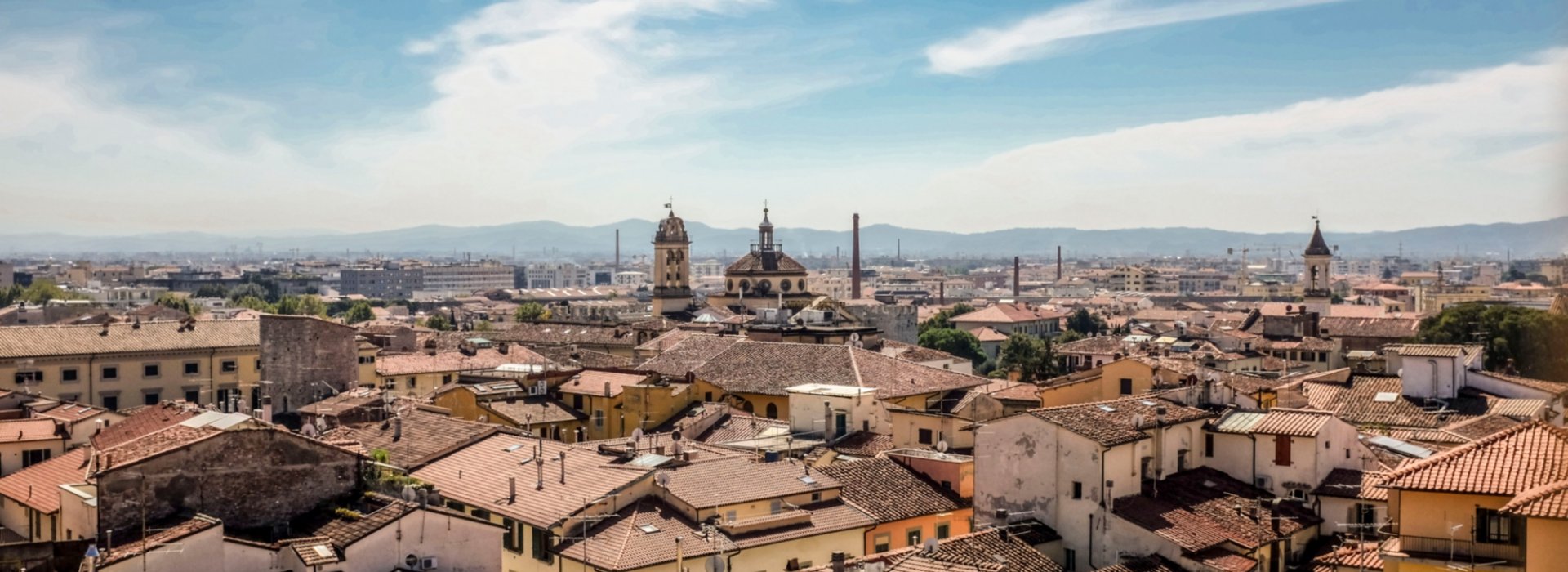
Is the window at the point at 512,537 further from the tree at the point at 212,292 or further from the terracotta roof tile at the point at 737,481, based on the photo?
the tree at the point at 212,292

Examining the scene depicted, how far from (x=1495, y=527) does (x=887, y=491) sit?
1102cm

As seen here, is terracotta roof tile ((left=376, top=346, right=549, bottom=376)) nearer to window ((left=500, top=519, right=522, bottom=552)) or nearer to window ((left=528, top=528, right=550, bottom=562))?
window ((left=500, top=519, right=522, bottom=552))

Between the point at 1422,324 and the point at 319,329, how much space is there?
153 ft

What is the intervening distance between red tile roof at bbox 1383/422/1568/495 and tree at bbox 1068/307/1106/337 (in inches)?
3231

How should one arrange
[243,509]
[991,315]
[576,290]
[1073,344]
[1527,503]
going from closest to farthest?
[1527,503], [243,509], [1073,344], [991,315], [576,290]

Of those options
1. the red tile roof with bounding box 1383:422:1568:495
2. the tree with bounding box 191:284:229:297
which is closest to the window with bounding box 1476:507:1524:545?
the red tile roof with bounding box 1383:422:1568:495

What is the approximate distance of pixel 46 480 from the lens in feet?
72.7

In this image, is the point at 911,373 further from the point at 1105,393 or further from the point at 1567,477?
the point at 1567,477

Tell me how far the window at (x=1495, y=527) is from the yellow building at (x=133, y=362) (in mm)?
32307

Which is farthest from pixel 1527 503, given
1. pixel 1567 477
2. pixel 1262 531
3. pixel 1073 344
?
pixel 1073 344

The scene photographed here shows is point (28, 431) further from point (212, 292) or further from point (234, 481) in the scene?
point (212, 292)

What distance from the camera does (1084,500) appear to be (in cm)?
2028

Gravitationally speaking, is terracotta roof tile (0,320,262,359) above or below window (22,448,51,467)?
above

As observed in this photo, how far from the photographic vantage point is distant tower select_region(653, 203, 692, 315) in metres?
70.4
